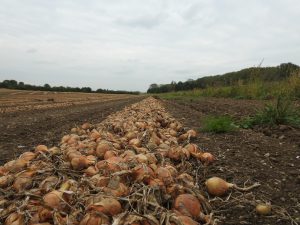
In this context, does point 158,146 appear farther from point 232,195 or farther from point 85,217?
point 85,217

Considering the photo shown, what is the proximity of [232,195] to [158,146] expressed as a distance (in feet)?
3.23

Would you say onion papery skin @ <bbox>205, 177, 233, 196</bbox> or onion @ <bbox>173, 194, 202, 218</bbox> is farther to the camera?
onion papery skin @ <bbox>205, 177, 233, 196</bbox>

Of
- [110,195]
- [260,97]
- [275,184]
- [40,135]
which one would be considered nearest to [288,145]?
[275,184]

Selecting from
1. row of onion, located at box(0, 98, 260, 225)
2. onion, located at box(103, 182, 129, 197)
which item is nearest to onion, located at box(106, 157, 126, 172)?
row of onion, located at box(0, 98, 260, 225)

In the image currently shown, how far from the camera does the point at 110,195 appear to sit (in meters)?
1.51

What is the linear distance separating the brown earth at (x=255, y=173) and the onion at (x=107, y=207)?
60 cm

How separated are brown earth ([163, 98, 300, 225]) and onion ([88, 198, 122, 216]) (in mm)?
598

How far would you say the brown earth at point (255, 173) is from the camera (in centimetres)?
188

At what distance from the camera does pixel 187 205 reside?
1.61 m

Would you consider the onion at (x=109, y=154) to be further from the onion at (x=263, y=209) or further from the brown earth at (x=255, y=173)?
the onion at (x=263, y=209)

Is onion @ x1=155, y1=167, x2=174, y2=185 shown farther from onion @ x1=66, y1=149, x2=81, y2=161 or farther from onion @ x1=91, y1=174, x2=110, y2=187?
onion @ x1=66, y1=149, x2=81, y2=161

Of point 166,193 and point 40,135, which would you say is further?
Result: point 40,135

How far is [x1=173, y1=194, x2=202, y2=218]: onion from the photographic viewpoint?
5.23 ft

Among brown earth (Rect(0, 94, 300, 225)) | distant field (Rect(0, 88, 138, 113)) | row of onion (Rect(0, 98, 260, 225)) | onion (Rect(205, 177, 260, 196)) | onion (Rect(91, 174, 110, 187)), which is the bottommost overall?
distant field (Rect(0, 88, 138, 113))
